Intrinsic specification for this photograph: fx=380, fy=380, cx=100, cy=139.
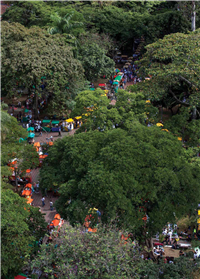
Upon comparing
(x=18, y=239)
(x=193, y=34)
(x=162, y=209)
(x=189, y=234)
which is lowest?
(x=189, y=234)

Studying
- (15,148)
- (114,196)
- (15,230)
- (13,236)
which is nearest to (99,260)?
(114,196)

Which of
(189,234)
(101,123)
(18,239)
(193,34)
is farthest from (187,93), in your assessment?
(18,239)

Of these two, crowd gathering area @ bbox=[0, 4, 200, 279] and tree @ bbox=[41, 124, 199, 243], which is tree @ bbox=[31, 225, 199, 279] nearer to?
crowd gathering area @ bbox=[0, 4, 200, 279]

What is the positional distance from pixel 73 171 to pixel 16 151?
715cm

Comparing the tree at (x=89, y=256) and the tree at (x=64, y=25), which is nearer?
the tree at (x=89, y=256)

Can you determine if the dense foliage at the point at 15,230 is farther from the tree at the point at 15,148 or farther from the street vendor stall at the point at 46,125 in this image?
the street vendor stall at the point at 46,125

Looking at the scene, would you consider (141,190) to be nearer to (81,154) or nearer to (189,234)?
(81,154)

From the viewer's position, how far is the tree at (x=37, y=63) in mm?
37188

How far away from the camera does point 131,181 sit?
21.0 m

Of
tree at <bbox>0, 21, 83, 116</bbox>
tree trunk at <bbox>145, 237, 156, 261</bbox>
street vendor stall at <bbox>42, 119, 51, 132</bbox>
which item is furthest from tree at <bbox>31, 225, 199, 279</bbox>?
street vendor stall at <bbox>42, 119, 51, 132</bbox>

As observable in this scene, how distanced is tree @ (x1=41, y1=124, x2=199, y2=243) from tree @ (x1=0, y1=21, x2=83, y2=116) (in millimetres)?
15945

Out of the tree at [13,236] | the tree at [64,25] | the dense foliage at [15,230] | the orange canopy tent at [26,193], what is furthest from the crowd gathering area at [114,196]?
the tree at [64,25]

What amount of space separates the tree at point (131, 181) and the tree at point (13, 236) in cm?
250

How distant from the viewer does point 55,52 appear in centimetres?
3909
